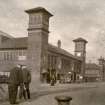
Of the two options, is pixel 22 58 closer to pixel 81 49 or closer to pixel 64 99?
pixel 81 49

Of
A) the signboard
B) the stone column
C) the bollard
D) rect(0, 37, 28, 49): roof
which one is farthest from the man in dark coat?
rect(0, 37, 28, 49): roof

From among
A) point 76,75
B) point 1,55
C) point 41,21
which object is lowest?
point 76,75

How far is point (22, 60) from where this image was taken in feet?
167

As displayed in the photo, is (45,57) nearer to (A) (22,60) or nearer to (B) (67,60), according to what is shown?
(A) (22,60)

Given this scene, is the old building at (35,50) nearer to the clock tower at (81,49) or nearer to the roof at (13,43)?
the roof at (13,43)

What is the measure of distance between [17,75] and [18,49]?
4006 cm

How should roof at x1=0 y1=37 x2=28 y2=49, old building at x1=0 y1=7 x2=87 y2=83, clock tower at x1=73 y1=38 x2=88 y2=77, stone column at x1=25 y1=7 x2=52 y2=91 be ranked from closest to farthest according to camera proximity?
stone column at x1=25 y1=7 x2=52 y2=91 → old building at x1=0 y1=7 x2=87 y2=83 → roof at x1=0 y1=37 x2=28 y2=49 → clock tower at x1=73 y1=38 x2=88 y2=77

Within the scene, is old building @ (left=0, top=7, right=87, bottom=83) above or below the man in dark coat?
above

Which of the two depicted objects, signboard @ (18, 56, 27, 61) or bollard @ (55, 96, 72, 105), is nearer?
bollard @ (55, 96, 72, 105)

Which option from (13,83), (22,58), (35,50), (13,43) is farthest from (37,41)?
(13,83)

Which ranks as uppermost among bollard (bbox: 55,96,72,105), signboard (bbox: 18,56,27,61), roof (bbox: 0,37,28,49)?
roof (bbox: 0,37,28,49)

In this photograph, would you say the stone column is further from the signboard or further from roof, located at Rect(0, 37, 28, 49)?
roof, located at Rect(0, 37, 28, 49)

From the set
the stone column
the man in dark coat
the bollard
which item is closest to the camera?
the bollard

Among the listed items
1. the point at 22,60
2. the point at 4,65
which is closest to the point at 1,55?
the point at 4,65
